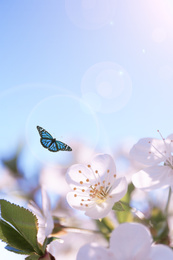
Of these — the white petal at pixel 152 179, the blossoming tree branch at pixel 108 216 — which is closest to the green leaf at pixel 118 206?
the blossoming tree branch at pixel 108 216

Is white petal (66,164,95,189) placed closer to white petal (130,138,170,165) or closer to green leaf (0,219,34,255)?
white petal (130,138,170,165)

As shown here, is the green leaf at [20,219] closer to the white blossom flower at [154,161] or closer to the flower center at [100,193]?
the flower center at [100,193]

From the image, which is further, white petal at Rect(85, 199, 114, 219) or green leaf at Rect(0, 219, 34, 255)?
white petal at Rect(85, 199, 114, 219)

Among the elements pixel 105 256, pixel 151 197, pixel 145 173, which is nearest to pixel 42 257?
pixel 105 256

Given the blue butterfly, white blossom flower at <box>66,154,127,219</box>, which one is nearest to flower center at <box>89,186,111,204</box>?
white blossom flower at <box>66,154,127,219</box>

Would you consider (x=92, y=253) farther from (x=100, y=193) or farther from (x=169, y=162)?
(x=169, y=162)

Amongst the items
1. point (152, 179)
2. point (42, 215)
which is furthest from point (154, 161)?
point (42, 215)
